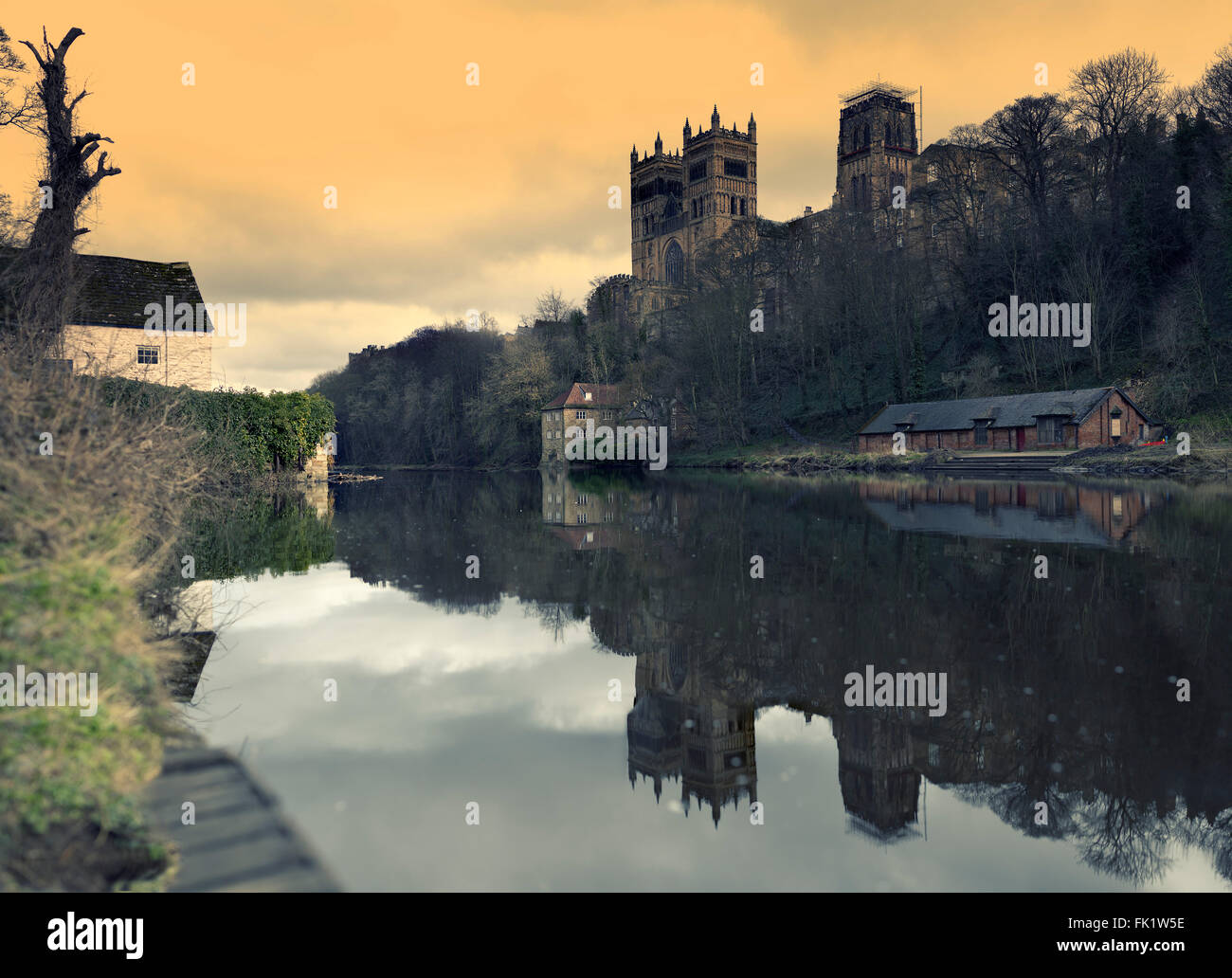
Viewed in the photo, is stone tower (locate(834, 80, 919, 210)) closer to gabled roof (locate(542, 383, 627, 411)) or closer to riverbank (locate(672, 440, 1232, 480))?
gabled roof (locate(542, 383, 627, 411))

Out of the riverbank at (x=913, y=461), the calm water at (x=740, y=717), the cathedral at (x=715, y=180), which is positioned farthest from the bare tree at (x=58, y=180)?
the cathedral at (x=715, y=180)

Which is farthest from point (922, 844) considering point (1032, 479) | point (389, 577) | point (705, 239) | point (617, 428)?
point (705, 239)

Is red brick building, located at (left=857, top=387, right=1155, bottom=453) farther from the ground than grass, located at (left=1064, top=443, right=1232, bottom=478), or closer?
farther from the ground

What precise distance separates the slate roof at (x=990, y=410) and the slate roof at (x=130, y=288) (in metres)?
45.5

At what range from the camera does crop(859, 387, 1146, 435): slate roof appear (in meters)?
49.2

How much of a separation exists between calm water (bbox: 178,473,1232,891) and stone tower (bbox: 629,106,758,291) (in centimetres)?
10586

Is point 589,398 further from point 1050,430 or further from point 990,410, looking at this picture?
point 1050,430

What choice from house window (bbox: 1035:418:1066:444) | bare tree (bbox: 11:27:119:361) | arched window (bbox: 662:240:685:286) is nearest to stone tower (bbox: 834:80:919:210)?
arched window (bbox: 662:240:685:286)

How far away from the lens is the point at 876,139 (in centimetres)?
10194

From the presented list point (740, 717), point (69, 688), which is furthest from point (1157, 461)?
point (69, 688)

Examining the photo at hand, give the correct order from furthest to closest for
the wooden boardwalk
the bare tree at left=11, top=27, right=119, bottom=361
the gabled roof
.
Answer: the gabled roof
the bare tree at left=11, top=27, right=119, bottom=361
the wooden boardwalk

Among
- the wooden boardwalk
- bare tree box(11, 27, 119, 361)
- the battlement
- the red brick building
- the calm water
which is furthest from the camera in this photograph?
the battlement

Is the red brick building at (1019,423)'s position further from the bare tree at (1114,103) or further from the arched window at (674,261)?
the arched window at (674,261)

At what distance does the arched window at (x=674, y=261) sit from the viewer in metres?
125
